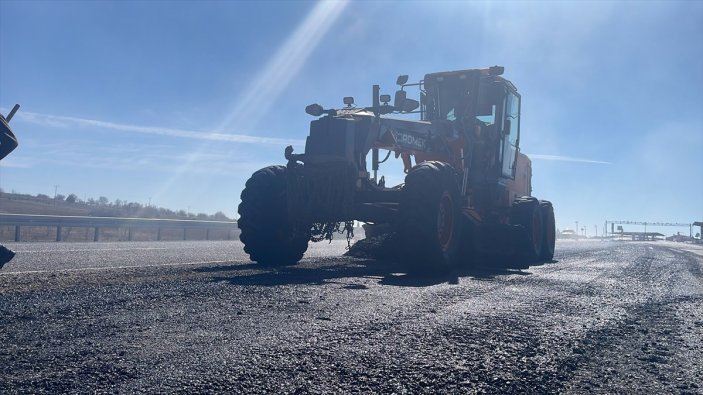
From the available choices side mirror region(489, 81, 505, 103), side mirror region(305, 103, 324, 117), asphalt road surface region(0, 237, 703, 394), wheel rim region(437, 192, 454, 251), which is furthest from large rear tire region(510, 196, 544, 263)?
asphalt road surface region(0, 237, 703, 394)

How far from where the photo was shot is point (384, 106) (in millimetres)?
9797

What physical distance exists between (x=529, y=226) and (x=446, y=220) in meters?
4.46

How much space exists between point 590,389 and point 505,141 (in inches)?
418

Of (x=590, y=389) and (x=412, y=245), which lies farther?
(x=412, y=245)

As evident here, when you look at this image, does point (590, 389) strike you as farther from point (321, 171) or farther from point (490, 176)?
→ point (490, 176)

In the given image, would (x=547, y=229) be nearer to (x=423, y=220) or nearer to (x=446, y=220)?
(x=446, y=220)

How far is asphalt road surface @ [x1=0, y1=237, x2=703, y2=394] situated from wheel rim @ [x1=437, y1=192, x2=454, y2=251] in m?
2.24

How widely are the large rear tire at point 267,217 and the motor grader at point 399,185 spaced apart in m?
0.01

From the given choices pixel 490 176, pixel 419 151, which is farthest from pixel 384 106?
pixel 490 176

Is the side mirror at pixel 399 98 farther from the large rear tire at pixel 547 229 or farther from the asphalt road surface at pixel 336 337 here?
the large rear tire at pixel 547 229

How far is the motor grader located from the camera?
8.73m

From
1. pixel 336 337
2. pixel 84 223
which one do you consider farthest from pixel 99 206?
pixel 336 337

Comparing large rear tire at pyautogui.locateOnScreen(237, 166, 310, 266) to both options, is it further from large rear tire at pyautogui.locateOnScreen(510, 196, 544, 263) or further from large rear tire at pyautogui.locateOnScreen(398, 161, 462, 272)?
large rear tire at pyautogui.locateOnScreen(510, 196, 544, 263)

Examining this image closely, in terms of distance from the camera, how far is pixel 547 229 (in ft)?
49.6
